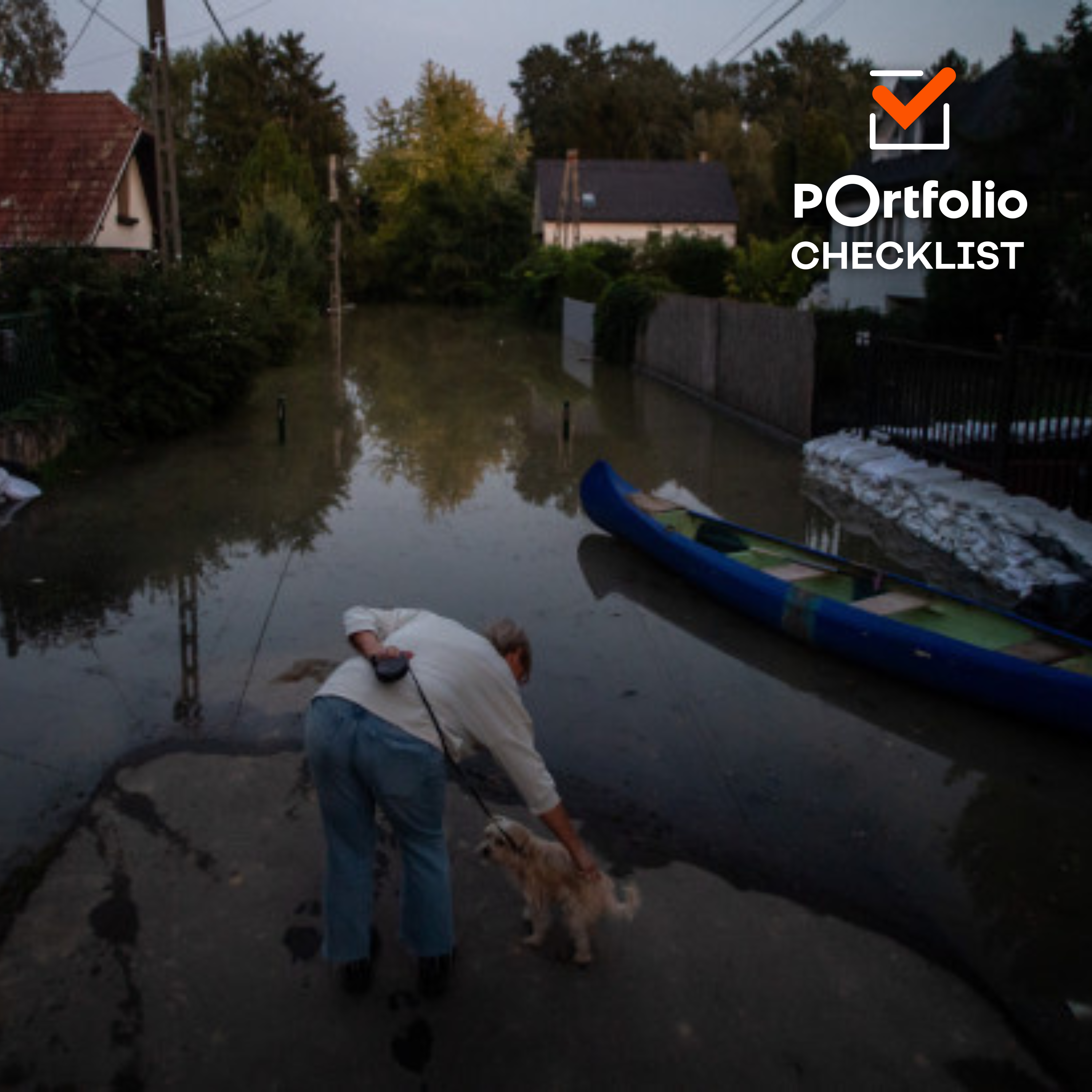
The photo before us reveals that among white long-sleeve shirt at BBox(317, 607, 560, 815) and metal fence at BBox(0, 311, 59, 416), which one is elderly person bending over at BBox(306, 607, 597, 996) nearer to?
white long-sleeve shirt at BBox(317, 607, 560, 815)

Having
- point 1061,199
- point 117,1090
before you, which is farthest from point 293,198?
point 117,1090

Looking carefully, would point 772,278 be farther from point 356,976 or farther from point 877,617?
point 356,976

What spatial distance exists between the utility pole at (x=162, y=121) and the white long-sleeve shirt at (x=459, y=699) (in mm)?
18474

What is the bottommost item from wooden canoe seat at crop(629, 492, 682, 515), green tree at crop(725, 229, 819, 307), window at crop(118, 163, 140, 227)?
wooden canoe seat at crop(629, 492, 682, 515)

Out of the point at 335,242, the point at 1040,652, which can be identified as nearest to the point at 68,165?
the point at 335,242

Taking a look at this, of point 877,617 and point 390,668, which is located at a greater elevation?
A: point 390,668

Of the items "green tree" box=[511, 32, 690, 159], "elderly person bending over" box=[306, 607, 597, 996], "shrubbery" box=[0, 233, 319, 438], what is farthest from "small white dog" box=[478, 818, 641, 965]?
"green tree" box=[511, 32, 690, 159]

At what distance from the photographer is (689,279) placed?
123 feet

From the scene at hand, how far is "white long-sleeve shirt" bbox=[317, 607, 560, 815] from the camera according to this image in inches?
137

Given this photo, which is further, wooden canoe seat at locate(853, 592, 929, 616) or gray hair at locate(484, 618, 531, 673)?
wooden canoe seat at locate(853, 592, 929, 616)

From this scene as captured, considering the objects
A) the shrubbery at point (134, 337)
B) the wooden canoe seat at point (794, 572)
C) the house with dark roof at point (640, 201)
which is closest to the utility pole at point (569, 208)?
the house with dark roof at point (640, 201)

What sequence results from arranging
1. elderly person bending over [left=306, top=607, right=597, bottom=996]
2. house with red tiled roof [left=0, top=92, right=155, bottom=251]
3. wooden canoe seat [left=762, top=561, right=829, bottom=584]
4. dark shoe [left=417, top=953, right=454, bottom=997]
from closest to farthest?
elderly person bending over [left=306, top=607, right=597, bottom=996] → dark shoe [left=417, top=953, right=454, bottom=997] → wooden canoe seat [left=762, top=561, right=829, bottom=584] → house with red tiled roof [left=0, top=92, right=155, bottom=251]

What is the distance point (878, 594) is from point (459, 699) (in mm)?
5171

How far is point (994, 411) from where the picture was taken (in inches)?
444
